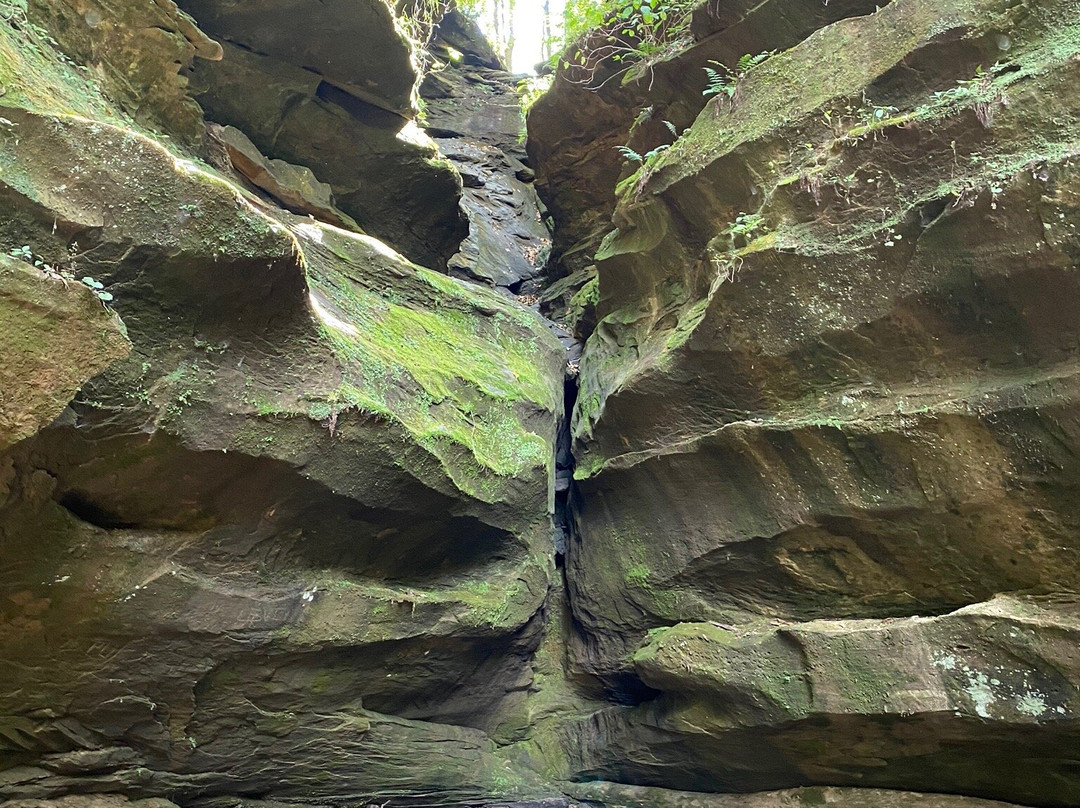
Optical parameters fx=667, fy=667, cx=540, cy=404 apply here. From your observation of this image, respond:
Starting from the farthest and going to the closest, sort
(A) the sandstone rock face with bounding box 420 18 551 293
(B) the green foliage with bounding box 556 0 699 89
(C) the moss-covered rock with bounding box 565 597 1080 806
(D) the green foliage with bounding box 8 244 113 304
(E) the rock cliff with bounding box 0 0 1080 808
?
(A) the sandstone rock face with bounding box 420 18 551 293
(B) the green foliage with bounding box 556 0 699 89
(E) the rock cliff with bounding box 0 0 1080 808
(C) the moss-covered rock with bounding box 565 597 1080 806
(D) the green foliage with bounding box 8 244 113 304

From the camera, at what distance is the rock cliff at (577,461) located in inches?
174

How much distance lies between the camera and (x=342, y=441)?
206 inches

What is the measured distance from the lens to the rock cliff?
4426 millimetres

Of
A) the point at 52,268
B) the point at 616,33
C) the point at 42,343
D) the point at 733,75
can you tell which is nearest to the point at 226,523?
the point at 42,343

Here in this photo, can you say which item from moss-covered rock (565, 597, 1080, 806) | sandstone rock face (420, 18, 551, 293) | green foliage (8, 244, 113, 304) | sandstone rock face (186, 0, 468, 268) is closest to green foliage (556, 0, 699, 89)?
sandstone rock face (186, 0, 468, 268)

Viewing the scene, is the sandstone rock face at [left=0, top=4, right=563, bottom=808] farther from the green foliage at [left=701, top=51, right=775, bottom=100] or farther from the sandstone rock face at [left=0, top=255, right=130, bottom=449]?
the green foliage at [left=701, top=51, right=775, bottom=100]

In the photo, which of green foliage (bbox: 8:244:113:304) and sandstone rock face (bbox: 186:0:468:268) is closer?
green foliage (bbox: 8:244:113:304)

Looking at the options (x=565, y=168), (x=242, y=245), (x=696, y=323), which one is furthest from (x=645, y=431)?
(x=565, y=168)

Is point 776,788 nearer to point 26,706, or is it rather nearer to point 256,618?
point 256,618

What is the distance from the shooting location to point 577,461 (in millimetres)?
8008

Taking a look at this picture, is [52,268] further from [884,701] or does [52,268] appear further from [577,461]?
[884,701]

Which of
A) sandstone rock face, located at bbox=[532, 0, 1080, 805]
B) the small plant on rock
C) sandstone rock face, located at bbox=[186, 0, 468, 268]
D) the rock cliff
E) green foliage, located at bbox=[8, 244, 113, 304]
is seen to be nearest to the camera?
green foliage, located at bbox=[8, 244, 113, 304]

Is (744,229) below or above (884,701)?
above

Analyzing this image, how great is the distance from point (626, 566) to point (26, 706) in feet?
16.6
